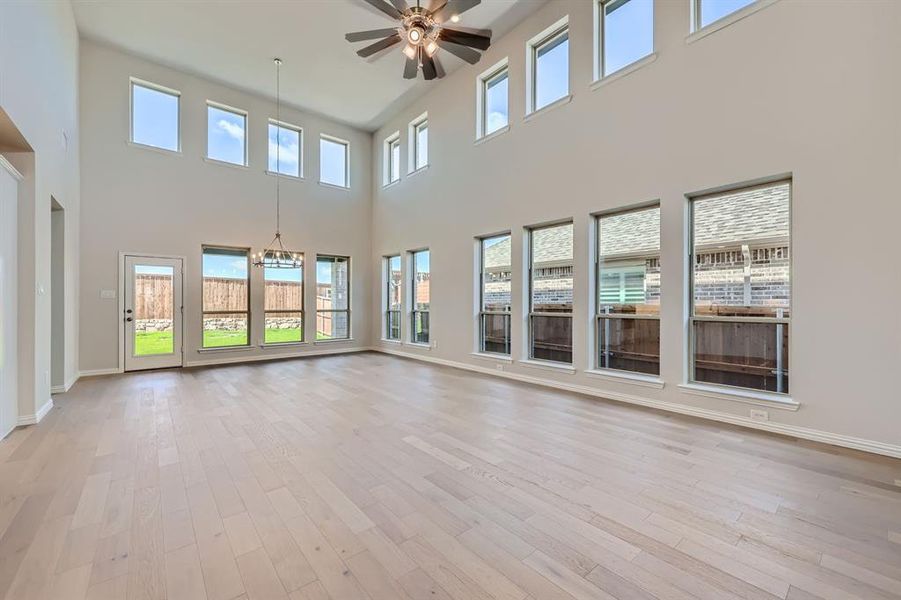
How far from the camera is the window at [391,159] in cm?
915

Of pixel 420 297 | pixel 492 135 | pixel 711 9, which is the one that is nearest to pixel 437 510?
pixel 711 9

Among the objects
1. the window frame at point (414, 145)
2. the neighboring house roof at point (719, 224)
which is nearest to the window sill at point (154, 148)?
the window frame at point (414, 145)

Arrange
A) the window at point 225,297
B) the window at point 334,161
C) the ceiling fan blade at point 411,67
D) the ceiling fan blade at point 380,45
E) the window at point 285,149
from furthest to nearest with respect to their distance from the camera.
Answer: the window at point 334,161 → the window at point 285,149 → the window at point 225,297 → the ceiling fan blade at point 411,67 → the ceiling fan blade at point 380,45

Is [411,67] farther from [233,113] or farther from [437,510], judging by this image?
[233,113]

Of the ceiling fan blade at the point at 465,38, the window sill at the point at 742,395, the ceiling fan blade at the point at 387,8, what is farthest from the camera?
the ceiling fan blade at the point at 465,38

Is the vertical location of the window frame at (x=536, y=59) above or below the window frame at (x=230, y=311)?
above

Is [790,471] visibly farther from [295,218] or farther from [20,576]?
[295,218]

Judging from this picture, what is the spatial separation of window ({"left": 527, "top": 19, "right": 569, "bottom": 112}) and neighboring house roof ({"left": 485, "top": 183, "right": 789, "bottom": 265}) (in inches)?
80.4

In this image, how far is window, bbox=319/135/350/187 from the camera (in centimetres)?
905

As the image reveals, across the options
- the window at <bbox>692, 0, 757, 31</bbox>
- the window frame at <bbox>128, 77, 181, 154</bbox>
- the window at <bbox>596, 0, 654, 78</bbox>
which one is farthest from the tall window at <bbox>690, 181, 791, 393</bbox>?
the window frame at <bbox>128, 77, 181, 154</bbox>

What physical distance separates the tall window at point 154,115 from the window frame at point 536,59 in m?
6.42

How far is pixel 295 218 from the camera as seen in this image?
8508 mm

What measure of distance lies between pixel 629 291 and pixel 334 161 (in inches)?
295

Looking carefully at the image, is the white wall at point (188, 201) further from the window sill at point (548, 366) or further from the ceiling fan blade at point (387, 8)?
the window sill at point (548, 366)
